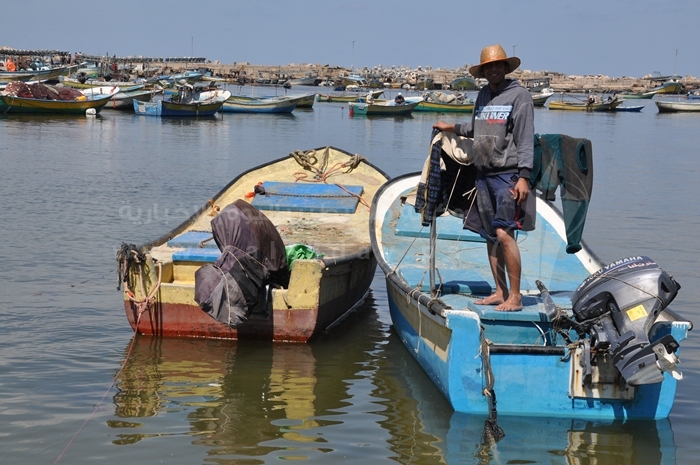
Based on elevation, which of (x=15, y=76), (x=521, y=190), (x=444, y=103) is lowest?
(x=521, y=190)

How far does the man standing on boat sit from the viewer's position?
6078 mm

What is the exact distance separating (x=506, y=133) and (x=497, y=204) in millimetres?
519

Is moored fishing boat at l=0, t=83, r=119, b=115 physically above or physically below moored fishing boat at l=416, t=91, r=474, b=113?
below

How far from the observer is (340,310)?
8.64m

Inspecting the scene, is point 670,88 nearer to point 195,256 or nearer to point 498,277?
point 195,256

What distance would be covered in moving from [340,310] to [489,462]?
10.5 feet

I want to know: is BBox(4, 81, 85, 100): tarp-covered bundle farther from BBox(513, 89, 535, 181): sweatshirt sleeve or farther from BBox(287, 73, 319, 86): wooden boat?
BBox(287, 73, 319, 86): wooden boat

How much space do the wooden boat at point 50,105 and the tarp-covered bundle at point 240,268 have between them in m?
30.8

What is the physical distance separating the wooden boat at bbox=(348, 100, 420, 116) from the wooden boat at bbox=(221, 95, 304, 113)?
341cm

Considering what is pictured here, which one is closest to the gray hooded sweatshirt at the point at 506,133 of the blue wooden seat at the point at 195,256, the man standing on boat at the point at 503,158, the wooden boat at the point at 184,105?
the man standing on boat at the point at 503,158

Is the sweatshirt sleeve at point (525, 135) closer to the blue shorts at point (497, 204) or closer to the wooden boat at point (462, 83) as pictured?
the blue shorts at point (497, 204)

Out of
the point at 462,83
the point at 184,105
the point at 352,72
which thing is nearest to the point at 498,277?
the point at 184,105

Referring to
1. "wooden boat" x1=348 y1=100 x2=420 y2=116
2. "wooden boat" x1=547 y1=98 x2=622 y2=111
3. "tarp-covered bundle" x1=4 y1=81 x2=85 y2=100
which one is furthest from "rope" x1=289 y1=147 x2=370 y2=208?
"wooden boat" x1=547 y1=98 x2=622 y2=111

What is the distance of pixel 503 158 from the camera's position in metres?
6.16
